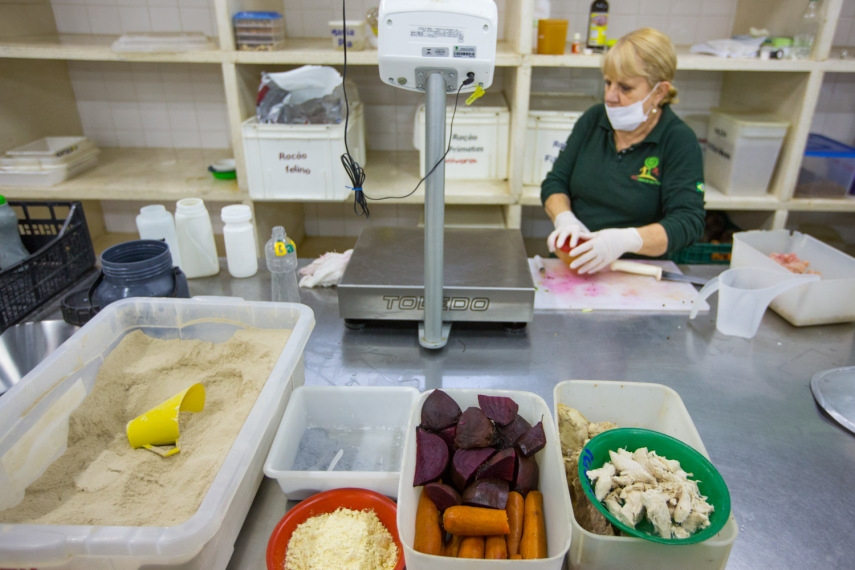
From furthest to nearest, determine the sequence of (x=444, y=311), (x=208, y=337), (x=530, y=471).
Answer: (x=444, y=311) → (x=208, y=337) → (x=530, y=471)

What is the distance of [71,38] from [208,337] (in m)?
2.42

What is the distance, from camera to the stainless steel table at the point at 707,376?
806 mm

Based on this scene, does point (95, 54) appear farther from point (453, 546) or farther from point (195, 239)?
point (453, 546)

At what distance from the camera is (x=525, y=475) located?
0.75 meters

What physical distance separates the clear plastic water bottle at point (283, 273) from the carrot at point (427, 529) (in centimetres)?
78

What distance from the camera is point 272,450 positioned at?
2.63ft

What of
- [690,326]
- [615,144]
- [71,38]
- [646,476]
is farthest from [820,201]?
[71,38]

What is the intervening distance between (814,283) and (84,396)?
148 cm

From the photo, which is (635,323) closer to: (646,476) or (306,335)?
(646,476)

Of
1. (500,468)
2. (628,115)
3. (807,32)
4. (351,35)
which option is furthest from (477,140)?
(500,468)

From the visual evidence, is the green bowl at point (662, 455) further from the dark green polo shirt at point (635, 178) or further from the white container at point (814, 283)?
the dark green polo shirt at point (635, 178)

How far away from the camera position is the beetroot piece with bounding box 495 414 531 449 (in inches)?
31.0

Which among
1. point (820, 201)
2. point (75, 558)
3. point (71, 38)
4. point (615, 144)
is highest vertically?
point (71, 38)

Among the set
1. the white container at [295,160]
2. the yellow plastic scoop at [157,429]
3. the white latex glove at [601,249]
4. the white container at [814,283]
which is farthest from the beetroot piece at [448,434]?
the white container at [295,160]
